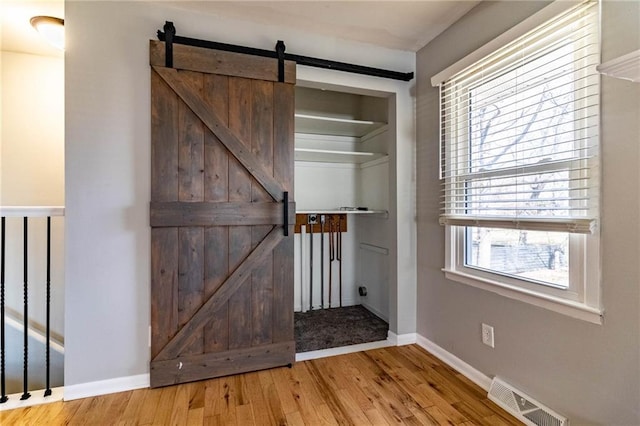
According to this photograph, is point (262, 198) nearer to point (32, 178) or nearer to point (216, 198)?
point (216, 198)

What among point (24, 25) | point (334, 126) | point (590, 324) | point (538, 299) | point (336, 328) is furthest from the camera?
point (334, 126)

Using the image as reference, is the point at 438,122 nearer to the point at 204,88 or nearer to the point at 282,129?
the point at 282,129

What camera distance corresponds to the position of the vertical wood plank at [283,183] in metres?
2.21

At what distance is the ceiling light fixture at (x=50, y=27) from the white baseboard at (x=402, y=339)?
3415mm

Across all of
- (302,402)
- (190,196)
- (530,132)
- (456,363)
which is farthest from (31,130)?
(456,363)

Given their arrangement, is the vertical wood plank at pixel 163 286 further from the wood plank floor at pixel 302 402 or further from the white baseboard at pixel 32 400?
the white baseboard at pixel 32 400

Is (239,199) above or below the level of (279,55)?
below

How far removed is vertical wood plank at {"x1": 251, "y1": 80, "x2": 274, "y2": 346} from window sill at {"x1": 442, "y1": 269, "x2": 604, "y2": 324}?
4.44 feet

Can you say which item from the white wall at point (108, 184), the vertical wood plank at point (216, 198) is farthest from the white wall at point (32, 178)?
the vertical wood plank at point (216, 198)

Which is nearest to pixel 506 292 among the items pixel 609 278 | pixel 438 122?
pixel 609 278

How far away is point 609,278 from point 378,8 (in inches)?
78.4

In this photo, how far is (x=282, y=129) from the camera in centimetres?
222

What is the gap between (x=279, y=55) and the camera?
2180 millimetres

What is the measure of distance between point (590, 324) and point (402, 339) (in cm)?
140
